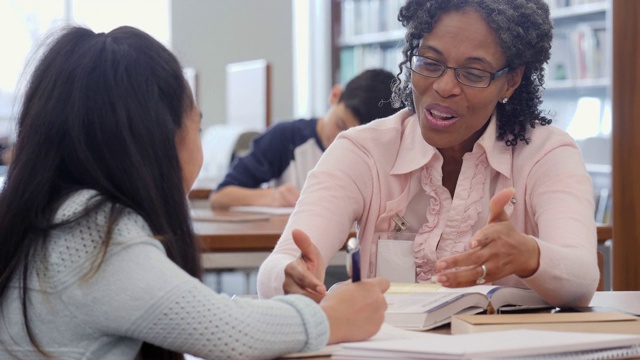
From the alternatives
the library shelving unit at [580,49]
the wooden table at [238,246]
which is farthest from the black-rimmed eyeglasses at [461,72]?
the library shelving unit at [580,49]

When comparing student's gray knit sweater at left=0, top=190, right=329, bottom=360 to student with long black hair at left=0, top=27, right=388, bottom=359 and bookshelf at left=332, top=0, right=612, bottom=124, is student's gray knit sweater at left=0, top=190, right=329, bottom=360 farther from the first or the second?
bookshelf at left=332, top=0, right=612, bottom=124

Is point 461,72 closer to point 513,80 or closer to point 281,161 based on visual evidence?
point 513,80

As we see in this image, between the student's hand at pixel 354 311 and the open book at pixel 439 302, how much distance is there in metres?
0.13

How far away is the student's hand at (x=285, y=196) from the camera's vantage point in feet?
11.1

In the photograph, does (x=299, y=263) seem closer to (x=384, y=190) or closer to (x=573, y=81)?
(x=384, y=190)

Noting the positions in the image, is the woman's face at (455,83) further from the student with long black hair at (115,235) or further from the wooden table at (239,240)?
the wooden table at (239,240)

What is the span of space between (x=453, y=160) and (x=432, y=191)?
0.09m

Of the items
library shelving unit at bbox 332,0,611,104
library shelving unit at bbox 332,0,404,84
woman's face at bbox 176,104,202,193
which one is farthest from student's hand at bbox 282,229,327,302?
library shelving unit at bbox 332,0,404,84

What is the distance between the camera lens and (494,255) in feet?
4.70

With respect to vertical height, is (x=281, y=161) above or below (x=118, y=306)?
below

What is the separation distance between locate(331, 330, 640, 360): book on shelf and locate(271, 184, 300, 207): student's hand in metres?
2.21

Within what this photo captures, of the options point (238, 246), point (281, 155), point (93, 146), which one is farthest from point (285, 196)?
point (93, 146)

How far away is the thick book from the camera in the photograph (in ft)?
4.23

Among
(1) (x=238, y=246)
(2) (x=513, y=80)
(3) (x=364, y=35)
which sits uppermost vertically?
(3) (x=364, y=35)
